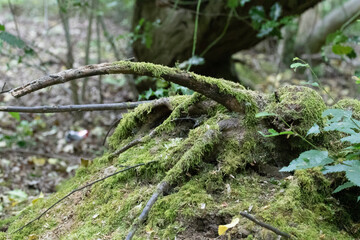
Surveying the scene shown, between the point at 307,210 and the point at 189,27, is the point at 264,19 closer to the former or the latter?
the point at 189,27

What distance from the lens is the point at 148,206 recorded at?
1.94m

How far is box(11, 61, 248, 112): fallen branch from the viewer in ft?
6.10

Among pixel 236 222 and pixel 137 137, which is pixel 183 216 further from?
pixel 137 137

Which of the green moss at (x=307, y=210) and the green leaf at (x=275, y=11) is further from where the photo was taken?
the green leaf at (x=275, y=11)

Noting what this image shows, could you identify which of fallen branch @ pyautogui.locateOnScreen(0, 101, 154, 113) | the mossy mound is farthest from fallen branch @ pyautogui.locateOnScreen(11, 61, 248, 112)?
fallen branch @ pyautogui.locateOnScreen(0, 101, 154, 113)

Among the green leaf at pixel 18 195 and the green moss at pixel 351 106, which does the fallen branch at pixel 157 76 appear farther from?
the green leaf at pixel 18 195

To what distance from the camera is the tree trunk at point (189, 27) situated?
Result: 5953mm

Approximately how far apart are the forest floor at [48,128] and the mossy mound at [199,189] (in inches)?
29.3

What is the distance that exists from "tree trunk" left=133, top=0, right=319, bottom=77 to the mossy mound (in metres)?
3.49

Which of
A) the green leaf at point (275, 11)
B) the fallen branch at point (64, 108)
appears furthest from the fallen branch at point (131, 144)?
the green leaf at point (275, 11)

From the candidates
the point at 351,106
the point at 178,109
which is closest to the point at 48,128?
the point at 178,109

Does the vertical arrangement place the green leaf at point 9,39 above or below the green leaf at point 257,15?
above

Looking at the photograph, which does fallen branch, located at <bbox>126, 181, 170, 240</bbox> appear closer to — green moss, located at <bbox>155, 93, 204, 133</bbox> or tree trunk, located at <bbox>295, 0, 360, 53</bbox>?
green moss, located at <bbox>155, 93, 204, 133</bbox>

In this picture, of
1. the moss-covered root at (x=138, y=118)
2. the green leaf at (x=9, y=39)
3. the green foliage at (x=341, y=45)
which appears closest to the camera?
the moss-covered root at (x=138, y=118)
